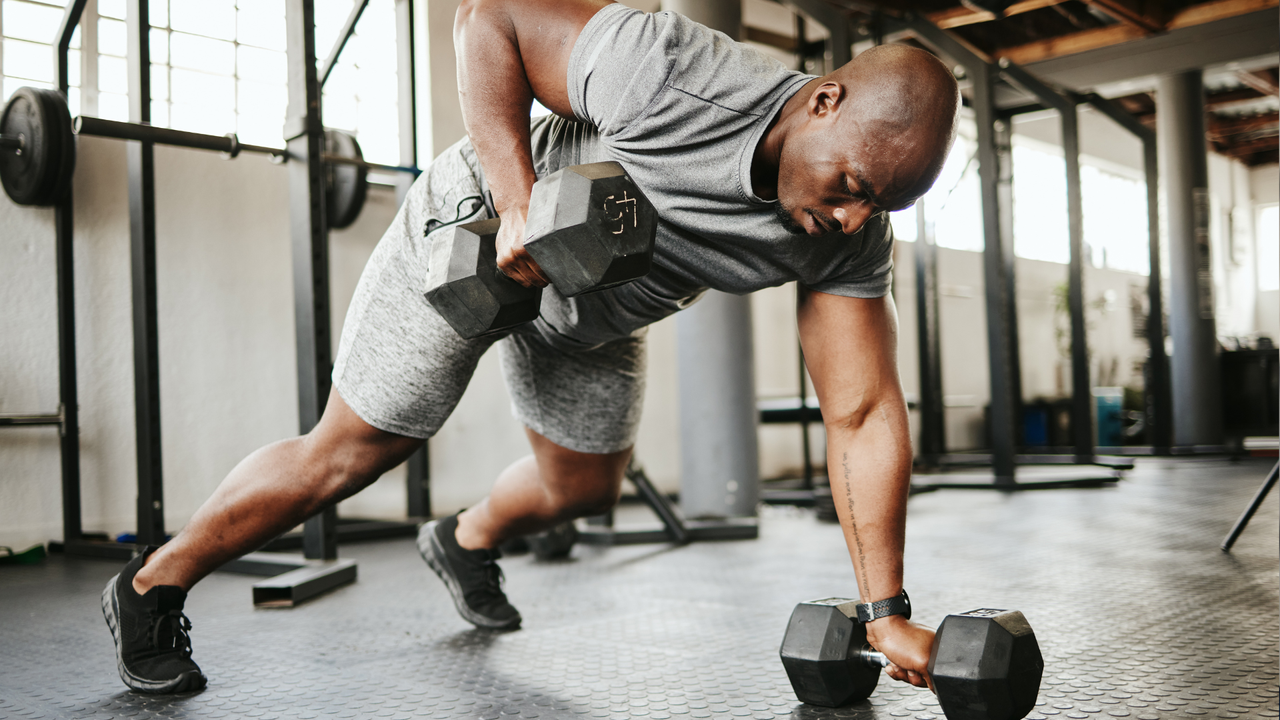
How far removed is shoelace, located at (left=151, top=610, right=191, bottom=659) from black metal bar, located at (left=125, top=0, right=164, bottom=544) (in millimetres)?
1419

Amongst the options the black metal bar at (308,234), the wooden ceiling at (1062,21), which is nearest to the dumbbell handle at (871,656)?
the black metal bar at (308,234)

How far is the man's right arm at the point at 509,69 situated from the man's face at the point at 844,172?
0.30 metres

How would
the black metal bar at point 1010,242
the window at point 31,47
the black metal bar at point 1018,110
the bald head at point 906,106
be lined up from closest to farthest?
1. the bald head at point 906,106
2. the window at point 31,47
3. the black metal bar at point 1010,242
4. the black metal bar at point 1018,110

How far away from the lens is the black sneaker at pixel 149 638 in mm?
1287

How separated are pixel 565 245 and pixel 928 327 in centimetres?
487

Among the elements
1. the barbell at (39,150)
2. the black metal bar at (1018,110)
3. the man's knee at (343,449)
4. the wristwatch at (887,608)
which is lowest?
the wristwatch at (887,608)

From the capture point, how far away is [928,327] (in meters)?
5.48

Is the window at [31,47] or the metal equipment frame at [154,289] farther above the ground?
the window at [31,47]

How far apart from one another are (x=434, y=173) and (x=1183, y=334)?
23.1ft

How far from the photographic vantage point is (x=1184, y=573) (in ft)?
6.86

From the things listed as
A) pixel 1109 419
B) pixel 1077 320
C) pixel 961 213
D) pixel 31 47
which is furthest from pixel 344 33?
pixel 1109 419

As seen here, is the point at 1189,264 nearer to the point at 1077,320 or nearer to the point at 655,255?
the point at 1077,320

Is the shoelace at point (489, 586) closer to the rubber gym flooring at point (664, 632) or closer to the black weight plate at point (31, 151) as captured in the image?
the rubber gym flooring at point (664, 632)

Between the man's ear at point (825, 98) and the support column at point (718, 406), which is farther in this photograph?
the support column at point (718, 406)
